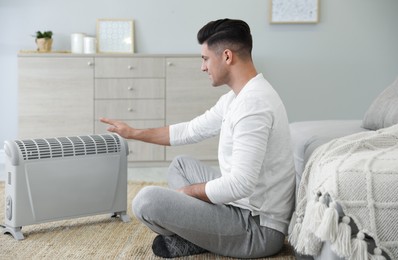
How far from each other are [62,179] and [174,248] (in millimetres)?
655

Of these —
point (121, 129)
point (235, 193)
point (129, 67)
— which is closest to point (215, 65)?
point (235, 193)

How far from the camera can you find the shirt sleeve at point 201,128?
2.83 metres

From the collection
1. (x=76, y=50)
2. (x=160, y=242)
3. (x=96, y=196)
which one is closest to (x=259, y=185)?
(x=160, y=242)

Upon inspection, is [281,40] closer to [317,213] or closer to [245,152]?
[245,152]

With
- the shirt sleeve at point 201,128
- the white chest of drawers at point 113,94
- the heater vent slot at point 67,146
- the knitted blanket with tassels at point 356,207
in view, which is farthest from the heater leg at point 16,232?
the white chest of drawers at point 113,94

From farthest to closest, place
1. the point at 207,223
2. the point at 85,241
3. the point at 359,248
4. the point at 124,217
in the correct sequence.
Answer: the point at 124,217
the point at 85,241
the point at 207,223
the point at 359,248

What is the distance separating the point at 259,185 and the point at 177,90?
2.70m

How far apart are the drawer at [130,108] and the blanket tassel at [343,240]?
331 cm

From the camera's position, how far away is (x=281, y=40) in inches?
214

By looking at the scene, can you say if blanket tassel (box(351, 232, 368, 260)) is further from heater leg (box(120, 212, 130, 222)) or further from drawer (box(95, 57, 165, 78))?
drawer (box(95, 57, 165, 78))

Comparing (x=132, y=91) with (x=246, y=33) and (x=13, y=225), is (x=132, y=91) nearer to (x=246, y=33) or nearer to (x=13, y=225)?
(x=13, y=225)

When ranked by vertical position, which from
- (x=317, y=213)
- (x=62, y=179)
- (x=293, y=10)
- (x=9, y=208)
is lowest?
(x=9, y=208)

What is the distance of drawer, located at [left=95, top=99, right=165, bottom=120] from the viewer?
5004 millimetres

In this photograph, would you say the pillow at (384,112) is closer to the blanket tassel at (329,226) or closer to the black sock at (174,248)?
the black sock at (174,248)
